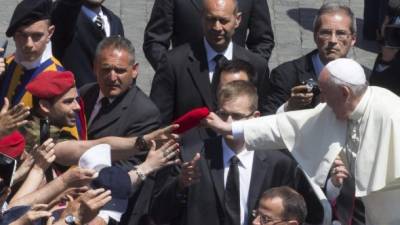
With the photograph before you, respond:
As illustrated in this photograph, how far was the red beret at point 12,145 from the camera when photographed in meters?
7.72

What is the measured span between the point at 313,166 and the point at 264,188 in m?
0.34

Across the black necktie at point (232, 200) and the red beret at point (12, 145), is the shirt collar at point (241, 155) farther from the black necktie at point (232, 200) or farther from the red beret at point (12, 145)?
the red beret at point (12, 145)

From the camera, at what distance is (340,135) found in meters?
7.98

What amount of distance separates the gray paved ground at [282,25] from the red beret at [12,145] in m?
4.34

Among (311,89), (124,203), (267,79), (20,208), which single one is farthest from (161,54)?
(20,208)

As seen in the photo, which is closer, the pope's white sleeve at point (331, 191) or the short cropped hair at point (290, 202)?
the short cropped hair at point (290, 202)

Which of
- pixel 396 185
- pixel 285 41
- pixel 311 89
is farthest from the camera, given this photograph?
pixel 285 41

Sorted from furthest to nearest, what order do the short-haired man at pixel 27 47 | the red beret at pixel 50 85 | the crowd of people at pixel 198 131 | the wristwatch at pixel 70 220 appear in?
the short-haired man at pixel 27 47
the red beret at pixel 50 85
the crowd of people at pixel 198 131
the wristwatch at pixel 70 220

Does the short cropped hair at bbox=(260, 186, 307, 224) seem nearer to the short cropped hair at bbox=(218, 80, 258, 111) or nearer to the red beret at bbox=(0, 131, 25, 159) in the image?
the short cropped hair at bbox=(218, 80, 258, 111)

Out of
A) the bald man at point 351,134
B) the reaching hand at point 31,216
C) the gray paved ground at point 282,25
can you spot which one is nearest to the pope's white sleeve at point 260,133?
the bald man at point 351,134

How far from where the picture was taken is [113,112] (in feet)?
28.9

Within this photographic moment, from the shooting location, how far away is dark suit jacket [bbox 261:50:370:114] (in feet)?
30.6

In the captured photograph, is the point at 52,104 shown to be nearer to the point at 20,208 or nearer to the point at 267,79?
the point at 20,208

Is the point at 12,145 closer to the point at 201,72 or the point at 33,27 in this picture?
the point at 33,27
